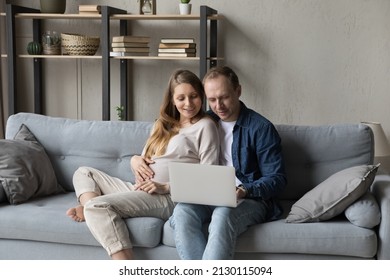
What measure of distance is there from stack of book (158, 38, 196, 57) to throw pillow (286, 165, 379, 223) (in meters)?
1.80

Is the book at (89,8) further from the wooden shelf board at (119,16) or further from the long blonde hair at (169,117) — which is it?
the long blonde hair at (169,117)

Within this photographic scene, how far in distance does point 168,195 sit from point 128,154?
1.57 ft

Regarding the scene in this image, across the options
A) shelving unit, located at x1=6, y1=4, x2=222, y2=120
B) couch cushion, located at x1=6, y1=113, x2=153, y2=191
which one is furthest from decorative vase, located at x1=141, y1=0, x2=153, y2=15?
couch cushion, located at x1=6, y1=113, x2=153, y2=191

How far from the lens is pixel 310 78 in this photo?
4441mm

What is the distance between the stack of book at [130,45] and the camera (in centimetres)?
427

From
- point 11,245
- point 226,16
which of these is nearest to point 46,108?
point 226,16

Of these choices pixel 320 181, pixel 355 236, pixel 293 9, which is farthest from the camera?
pixel 293 9

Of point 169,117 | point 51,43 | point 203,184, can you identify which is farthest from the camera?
point 51,43

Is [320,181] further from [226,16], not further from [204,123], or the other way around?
[226,16]

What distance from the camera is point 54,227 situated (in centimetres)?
274

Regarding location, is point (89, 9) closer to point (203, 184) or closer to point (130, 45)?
point (130, 45)

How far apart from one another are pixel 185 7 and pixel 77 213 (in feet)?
6.49

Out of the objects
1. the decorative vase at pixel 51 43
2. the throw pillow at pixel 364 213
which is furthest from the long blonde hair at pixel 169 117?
the decorative vase at pixel 51 43

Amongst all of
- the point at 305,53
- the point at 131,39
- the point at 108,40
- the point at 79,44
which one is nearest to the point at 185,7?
the point at 131,39
